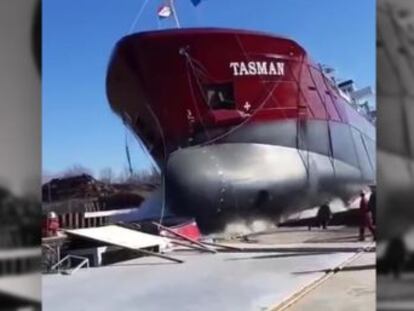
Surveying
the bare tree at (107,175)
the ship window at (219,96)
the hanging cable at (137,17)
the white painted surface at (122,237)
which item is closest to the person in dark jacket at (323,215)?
the ship window at (219,96)

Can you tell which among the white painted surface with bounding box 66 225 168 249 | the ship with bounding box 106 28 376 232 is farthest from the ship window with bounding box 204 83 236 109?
the white painted surface with bounding box 66 225 168 249

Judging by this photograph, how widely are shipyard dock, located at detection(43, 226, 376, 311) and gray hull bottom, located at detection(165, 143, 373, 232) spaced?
121 millimetres

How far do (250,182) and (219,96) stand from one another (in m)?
0.41

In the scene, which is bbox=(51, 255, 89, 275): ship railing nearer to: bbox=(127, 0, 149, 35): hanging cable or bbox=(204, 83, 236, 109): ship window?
bbox=(204, 83, 236, 109): ship window

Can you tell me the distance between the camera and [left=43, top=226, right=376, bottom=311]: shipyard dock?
3.28 meters

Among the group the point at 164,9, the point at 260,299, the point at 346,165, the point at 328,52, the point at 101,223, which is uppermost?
the point at 164,9

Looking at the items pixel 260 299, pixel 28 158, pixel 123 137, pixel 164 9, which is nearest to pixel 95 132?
pixel 123 137

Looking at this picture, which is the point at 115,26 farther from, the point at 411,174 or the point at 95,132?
the point at 411,174

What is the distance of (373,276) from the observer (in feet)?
10.8

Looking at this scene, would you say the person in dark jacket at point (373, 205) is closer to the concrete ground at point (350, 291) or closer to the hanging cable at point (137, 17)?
the concrete ground at point (350, 291)

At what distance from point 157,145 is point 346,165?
0.85 metres

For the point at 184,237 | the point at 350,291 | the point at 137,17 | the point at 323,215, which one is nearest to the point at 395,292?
the point at 350,291

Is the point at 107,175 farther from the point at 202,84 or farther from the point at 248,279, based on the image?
the point at 248,279

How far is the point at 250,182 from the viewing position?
3.33 metres
